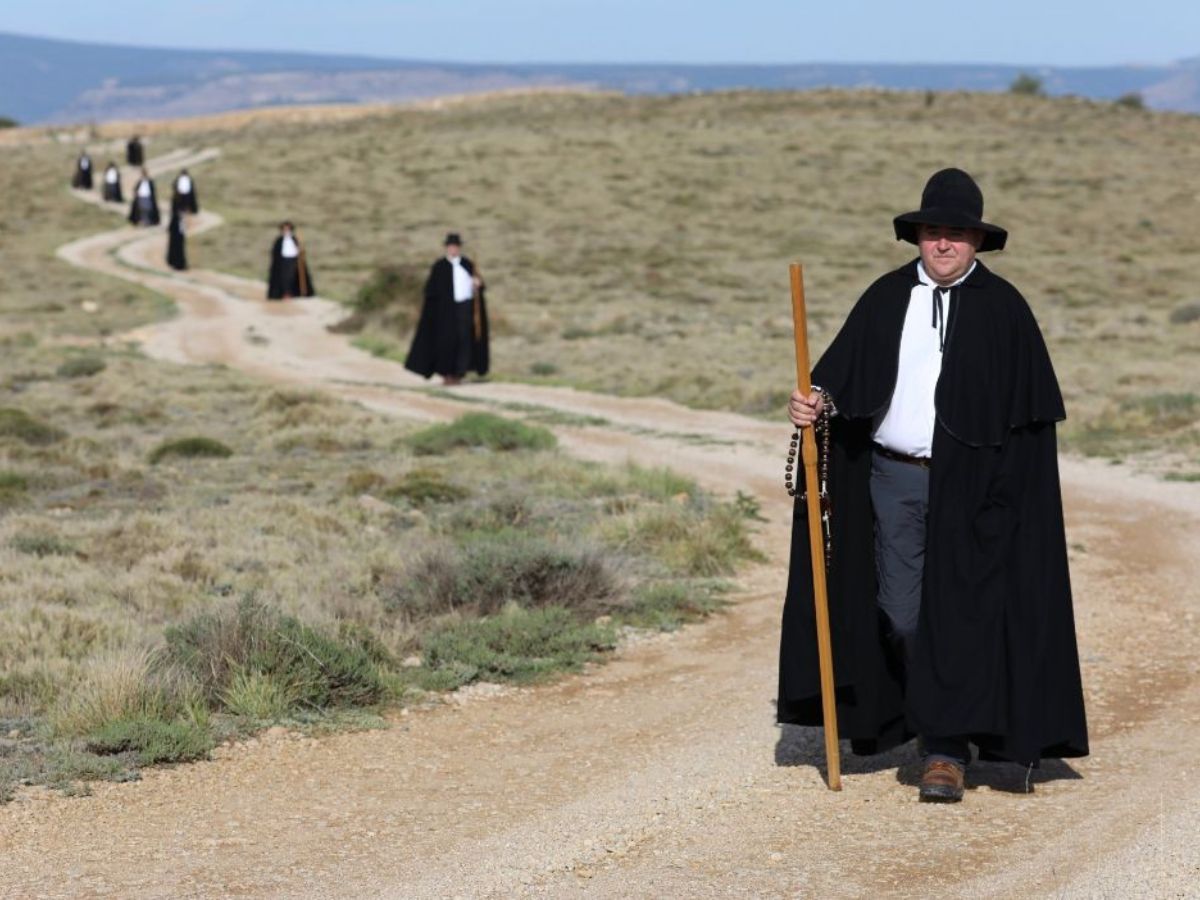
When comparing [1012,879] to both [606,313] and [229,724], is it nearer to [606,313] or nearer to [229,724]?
[229,724]

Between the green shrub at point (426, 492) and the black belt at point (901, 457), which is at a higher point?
the black belt at point (901, 457)

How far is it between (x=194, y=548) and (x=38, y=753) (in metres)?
4.30

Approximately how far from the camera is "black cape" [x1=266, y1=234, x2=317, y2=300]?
117ft

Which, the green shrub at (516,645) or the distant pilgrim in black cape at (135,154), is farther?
the distant pilgrim in black cape at (135,154)

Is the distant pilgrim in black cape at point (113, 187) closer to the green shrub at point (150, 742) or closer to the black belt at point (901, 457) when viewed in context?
the green shrub at point (150, 742)

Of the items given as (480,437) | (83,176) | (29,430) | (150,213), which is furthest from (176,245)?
(480,437)

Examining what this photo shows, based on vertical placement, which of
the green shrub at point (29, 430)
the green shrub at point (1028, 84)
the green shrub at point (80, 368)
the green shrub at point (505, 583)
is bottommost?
the green shrub at point (80, 368)

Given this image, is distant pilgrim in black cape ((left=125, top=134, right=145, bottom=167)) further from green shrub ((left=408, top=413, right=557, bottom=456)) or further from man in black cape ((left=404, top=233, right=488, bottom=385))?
green shrub ((left=408, top=413, right=557, bottom=456))

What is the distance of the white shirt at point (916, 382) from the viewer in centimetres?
605

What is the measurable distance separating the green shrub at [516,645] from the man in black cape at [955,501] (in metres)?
2.55

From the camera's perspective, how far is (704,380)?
22547mm

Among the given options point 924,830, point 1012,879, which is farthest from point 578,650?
point 1012,879

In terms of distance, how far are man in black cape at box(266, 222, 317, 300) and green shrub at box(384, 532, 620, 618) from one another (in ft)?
86.8

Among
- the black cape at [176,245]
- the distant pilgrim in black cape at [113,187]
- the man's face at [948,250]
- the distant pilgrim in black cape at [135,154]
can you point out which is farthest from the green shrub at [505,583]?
the distant pilgrim in black cape at [135,154]
